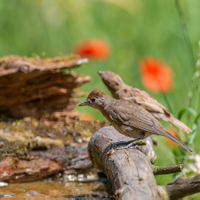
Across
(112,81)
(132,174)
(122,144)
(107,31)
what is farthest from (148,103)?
(107,31)

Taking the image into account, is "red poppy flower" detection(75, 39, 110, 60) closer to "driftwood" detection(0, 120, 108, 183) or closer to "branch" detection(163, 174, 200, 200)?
"driftwood" detection(0, 120, 108, 183)

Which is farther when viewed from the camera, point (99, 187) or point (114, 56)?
point (114, 56)

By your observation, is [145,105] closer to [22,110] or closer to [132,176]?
[22,110]

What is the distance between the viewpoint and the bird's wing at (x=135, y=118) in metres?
3.65

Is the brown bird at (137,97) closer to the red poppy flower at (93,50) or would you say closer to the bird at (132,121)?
the bird at (132,121)

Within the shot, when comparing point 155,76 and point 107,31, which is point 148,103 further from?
point 107,31

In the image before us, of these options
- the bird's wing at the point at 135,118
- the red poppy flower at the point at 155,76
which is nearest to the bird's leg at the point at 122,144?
the bird's wing at the point at 135,118

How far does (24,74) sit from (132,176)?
315 centimetres

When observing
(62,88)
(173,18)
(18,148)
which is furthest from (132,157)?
(173,18)

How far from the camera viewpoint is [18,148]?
454 centimetres

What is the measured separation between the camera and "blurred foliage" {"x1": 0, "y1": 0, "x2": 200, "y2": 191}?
9102 mm

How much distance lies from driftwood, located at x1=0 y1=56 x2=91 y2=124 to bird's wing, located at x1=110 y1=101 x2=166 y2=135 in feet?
5.66

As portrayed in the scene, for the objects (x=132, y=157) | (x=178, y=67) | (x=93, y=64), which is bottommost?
(x=132, y=157)

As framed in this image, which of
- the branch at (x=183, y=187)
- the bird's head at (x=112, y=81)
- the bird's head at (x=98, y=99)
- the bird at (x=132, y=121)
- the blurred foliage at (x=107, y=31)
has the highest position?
the blurred foliage at (x=107, y=31)
